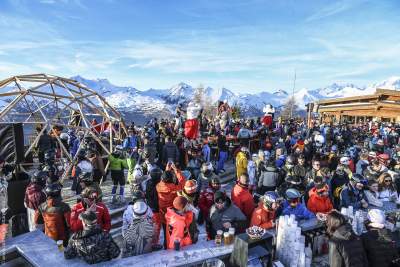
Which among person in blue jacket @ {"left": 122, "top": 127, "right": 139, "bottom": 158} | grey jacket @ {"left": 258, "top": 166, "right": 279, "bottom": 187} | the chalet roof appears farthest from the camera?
the chalet roof

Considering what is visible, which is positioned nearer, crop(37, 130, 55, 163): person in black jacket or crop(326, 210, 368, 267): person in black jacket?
crop(326, 210, 368, 267): person in black jacket

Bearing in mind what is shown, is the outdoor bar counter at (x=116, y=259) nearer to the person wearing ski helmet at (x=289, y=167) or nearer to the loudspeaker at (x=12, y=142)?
the loudspeaker at (x=12, y=142)

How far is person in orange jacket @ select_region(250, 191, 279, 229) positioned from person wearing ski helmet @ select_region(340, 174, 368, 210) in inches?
95.5

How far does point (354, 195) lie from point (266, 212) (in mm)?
2863

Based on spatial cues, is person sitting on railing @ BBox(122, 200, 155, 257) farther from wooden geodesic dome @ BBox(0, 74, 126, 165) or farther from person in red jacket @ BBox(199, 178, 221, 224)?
wooden geodesic dome @ BBox(0, 74, 126, 165)

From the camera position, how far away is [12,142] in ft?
20.9

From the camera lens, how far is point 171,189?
5.93 metres

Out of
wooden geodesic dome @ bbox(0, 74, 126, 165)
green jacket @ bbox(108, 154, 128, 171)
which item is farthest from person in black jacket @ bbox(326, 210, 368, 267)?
wooden geodesic dome @ bbox(0, 74, 126, 165)

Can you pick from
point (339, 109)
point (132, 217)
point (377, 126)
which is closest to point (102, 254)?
point (132, 217)

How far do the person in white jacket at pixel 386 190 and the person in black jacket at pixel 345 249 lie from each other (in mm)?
4234

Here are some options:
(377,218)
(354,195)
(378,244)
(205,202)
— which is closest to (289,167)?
(354,195)

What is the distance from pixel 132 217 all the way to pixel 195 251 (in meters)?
1.07

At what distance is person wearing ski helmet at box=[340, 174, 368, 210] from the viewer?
691cm

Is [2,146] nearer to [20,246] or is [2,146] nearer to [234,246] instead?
[20,246]
